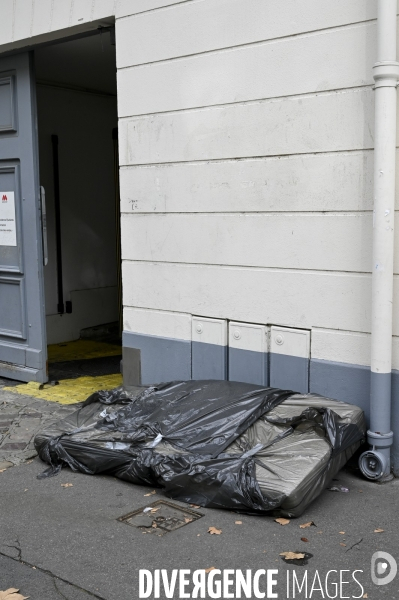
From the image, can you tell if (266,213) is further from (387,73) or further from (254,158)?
(387,73)

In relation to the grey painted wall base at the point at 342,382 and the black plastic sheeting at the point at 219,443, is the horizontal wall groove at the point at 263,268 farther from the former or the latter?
Answer: the black plastic sheeting at the point at 219,443

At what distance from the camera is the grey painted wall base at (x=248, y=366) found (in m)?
4.95

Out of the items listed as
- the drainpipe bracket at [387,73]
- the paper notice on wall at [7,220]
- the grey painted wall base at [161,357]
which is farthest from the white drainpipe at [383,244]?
the paper notice on wall at [7,220]

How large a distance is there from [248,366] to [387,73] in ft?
7.18

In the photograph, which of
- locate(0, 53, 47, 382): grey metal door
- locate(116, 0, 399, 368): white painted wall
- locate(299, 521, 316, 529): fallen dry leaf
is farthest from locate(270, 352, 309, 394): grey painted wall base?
locate(0, 53, 47, 382): grey metal door

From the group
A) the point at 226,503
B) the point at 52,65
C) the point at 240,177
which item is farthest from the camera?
the point at 52,65

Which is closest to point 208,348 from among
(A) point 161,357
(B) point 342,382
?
(A) point 161,357

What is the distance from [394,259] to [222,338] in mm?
1448

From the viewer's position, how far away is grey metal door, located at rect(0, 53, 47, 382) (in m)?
6.57

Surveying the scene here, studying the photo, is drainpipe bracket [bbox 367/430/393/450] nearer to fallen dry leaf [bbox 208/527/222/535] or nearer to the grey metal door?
fallen dry leaf [bbox 208/527/222/535]

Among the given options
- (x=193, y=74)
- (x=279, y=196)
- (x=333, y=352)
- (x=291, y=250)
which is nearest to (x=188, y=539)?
(x=333, y=352)

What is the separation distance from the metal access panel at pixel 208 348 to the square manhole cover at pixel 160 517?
4.40ft

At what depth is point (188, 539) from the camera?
3.62 meters

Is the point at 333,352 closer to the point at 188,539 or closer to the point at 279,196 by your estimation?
the point at 279,196
